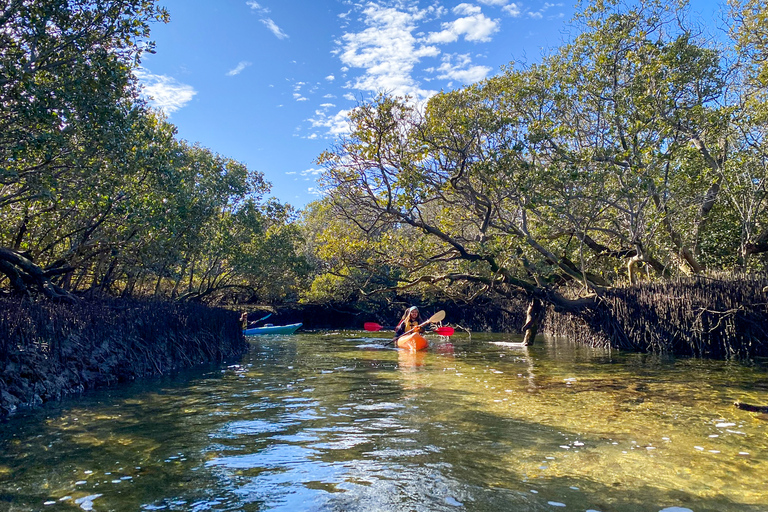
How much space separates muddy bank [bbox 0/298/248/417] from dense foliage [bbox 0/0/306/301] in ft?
6.73

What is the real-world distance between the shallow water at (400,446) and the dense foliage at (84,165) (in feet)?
14.3

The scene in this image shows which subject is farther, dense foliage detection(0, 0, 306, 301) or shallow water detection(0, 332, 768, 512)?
dense foliage detection(0, 0, 306, 301)

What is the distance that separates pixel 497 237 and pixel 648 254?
466cm

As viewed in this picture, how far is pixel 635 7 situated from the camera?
15.2 metres

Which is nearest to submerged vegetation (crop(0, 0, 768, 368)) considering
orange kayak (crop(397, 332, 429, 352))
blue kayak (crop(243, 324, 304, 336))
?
orange kayak (crop(397, 332, 429, 352))

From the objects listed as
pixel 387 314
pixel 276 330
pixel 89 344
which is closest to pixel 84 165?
pixel 89 344

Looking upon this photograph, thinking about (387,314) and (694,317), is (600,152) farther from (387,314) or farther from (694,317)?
(387,314)

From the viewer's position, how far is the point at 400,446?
595 cm

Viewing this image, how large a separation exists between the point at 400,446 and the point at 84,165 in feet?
29.3

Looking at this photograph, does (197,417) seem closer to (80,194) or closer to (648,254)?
(80,194)

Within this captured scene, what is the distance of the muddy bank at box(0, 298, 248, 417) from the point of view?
8438 millimetres

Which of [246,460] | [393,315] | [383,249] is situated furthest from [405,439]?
[393,315]

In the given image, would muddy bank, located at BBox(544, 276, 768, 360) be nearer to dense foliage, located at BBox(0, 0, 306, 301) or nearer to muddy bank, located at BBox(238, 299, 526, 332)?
muddy bank, located at BBox(238, 299, 526, 332)

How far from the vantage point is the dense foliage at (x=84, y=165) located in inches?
358
